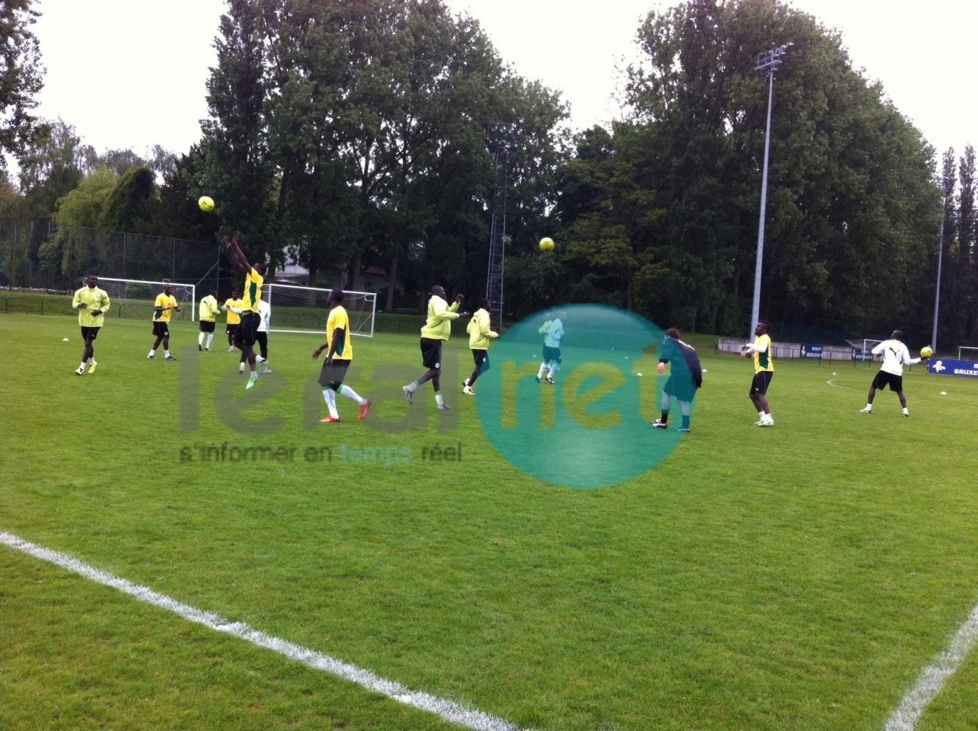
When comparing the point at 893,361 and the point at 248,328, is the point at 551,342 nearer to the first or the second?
the point at 248,328

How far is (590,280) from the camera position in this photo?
55.3 meters

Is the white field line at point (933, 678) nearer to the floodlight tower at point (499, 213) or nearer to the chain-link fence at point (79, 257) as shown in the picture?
the floodlight tower at point (499, 213)

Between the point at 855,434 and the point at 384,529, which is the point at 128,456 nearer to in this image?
the point at 384,529

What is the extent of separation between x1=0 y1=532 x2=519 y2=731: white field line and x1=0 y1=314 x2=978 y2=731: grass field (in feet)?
0.18

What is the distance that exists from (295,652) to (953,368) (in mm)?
42462

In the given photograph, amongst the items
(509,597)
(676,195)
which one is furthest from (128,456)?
(676,195)

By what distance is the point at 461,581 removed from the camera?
5.01 meters

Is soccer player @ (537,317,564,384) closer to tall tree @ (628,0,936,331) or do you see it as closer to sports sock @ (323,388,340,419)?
sports sock @ (323,388,340,419)

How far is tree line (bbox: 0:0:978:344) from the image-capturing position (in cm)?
4438

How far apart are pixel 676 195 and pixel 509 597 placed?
1890 inches


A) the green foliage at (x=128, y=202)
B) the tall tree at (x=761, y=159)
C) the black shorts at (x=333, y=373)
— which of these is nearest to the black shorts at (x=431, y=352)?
the black shorts at (x=333, y=373)

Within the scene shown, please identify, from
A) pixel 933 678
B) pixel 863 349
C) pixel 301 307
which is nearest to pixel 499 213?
pixel 301 307

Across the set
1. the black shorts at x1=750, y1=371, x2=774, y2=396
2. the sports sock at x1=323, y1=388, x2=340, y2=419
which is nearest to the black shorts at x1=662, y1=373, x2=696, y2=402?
the black shorts at x1=750, y1=371, x2=774, y2=396

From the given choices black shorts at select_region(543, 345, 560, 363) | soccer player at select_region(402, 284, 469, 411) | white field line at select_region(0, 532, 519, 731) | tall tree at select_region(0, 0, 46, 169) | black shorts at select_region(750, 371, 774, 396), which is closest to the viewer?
white field line at select_region(0, 532, 519, 731)
